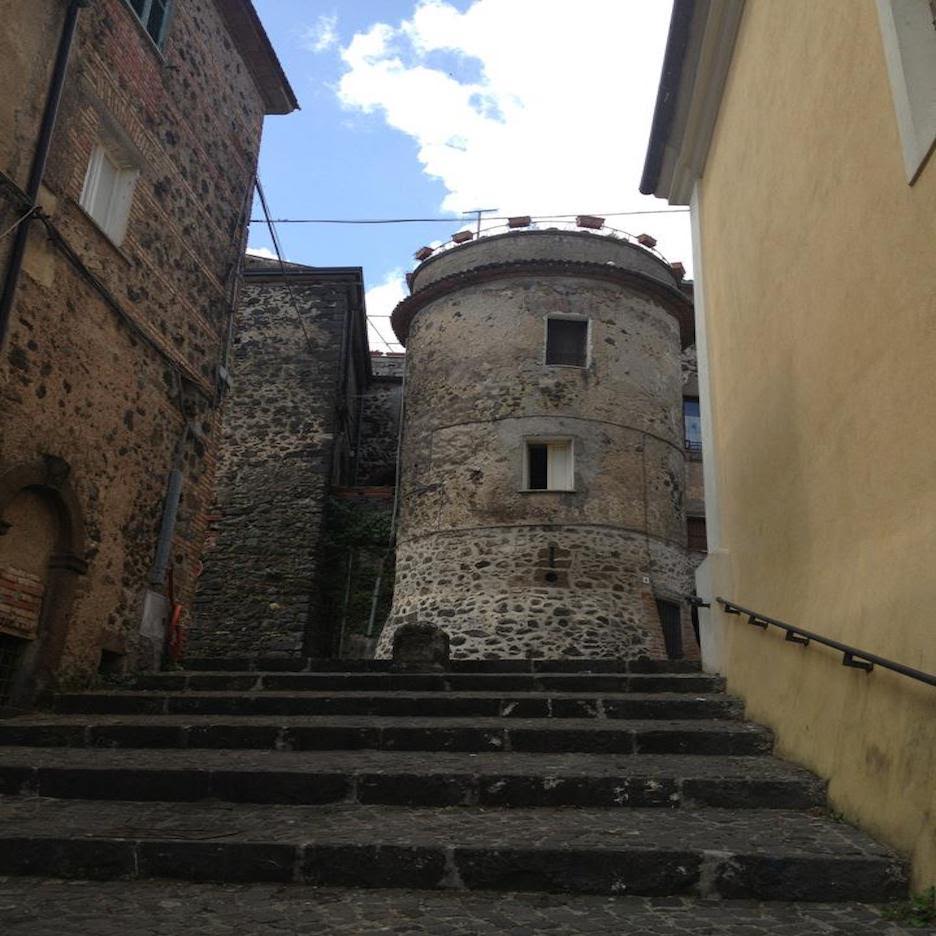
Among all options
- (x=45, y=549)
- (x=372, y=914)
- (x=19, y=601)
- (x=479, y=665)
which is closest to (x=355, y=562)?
(x=479, y=665)

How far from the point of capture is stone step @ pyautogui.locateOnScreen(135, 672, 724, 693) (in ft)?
21.3

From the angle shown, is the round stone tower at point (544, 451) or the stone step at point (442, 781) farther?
the round stone tower at point (544, 451)

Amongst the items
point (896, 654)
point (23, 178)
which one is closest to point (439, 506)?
point (23, 178)

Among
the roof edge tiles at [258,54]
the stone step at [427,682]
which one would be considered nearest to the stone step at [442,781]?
the stone step at [427,682]

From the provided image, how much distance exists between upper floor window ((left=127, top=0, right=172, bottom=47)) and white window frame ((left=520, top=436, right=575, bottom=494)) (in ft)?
25.4

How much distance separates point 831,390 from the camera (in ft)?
14.9

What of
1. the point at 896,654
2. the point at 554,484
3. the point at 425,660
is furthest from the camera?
the point at 554,484

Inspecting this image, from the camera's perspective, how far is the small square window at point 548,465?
45.8ft

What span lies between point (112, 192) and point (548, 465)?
26.3 ft

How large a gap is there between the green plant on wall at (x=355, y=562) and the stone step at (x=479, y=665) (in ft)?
25.6

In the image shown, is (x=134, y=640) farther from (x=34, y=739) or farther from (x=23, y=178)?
(x=23, y=178)

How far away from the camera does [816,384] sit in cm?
481

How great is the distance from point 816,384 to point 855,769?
200cm

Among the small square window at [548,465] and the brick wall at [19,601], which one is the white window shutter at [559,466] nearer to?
the small square window at [548,465]
